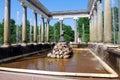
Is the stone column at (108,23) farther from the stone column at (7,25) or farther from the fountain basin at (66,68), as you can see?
the stone column at (7,25)

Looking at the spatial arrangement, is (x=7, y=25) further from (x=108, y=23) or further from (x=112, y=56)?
(x=112, y=56)

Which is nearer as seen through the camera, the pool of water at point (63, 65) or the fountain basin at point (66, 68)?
the fountain basin at point (66, 68)

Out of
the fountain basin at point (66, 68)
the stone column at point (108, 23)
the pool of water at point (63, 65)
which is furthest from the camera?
the stone column at point (108, 23)

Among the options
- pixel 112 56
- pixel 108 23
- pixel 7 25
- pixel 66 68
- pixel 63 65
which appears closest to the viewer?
pixel 112 56

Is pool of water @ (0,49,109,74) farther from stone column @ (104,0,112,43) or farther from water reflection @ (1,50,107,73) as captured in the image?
stone column @ (104,0,112,43)

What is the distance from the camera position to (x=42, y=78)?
12812 mm

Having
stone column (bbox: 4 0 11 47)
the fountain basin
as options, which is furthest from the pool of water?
stone column (bbox: 4 0 11 47)

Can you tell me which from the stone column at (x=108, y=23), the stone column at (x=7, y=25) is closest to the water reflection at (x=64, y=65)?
the stone column at (x=108, y=23)

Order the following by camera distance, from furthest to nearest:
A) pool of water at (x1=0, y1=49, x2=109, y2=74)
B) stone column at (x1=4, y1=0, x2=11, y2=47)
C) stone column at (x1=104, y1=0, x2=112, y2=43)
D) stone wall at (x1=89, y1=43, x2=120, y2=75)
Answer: stone column at (x1=4, y1=0, x2=11, y2=47)
stone column at (x1=104, y1=0, x2=112, y2=43)
pool of water at (x1=0, y1=49, x2=109, y2=74)
stone wall at (x1=89, y1=43, x2=120, y2=75)

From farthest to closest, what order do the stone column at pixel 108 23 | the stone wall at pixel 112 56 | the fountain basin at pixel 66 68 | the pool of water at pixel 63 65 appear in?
the stone column at pixel 108 23, the pool of water at pixel 63 65, the stone wall at pixel 112 56, the fountain basin at pixel 66 68

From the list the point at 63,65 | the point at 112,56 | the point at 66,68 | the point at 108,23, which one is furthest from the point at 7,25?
the point at 112,56

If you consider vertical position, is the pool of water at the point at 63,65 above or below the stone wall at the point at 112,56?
below

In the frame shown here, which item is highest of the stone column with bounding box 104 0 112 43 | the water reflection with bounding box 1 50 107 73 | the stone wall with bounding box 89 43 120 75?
the stone column with bounding box 104 0 112 43

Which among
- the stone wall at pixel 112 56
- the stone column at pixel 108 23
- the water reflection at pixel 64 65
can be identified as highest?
the stone column at pixel 108 23
